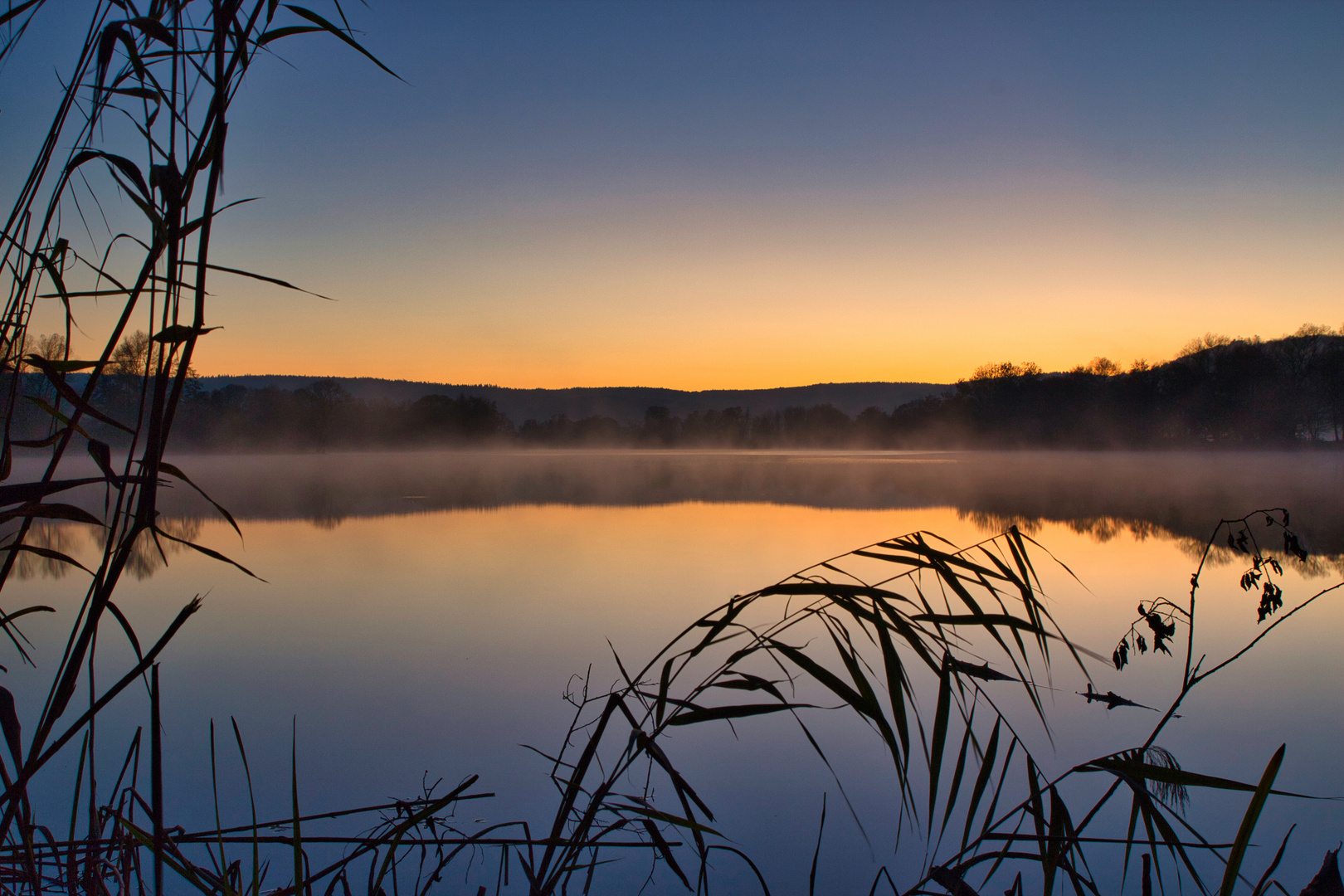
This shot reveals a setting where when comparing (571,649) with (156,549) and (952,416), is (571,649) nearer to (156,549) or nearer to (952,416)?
(156,549)

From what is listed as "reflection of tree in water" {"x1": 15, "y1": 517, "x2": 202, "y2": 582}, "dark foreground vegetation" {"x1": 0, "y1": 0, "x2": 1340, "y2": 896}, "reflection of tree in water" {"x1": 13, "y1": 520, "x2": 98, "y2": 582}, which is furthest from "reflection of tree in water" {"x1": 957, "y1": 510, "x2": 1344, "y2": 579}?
"reflection of tree in water" {"x1": 13, "y1": 520, "x2": 98, "y2": 582}

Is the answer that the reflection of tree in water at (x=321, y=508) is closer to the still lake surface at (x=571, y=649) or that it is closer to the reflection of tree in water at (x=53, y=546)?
the still lake surface at (x=571, y=649)

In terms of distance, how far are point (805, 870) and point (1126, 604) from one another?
388cm

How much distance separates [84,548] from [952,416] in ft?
145

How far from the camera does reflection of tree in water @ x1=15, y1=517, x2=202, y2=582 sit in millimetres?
6129

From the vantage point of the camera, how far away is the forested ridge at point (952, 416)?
27469mm

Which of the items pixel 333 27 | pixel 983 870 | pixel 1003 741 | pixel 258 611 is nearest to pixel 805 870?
pixel 983 870

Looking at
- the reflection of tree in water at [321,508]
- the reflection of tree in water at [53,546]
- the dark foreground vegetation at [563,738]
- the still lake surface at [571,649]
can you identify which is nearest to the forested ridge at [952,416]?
the reflection of tree in water at [321,508]

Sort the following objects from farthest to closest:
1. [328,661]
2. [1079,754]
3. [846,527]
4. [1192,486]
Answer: [1192,486] → [846,527] → [328,661] → [1079,754]

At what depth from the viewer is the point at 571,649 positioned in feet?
13.3

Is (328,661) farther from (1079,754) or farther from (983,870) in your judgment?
(1079,754)

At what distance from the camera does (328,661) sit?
3.83 metres

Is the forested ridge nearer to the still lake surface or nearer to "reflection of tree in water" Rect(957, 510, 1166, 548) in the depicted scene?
the still lake surface

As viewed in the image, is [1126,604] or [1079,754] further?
[1126,604]
